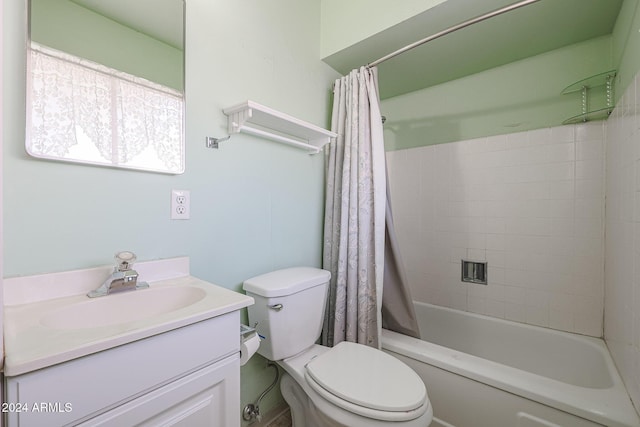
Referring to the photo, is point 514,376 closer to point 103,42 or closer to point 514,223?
point 514,223

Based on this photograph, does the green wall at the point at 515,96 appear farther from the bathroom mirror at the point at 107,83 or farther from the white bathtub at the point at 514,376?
the bathroom mirror at the point at 107,83

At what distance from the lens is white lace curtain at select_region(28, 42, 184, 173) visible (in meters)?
0.84

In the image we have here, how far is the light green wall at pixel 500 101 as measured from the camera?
5.34ft

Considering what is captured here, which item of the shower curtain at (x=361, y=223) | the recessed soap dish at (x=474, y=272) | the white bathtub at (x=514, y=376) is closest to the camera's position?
the white bathtub at (x=514, y=376)

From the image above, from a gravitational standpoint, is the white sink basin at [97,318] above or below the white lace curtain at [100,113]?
below

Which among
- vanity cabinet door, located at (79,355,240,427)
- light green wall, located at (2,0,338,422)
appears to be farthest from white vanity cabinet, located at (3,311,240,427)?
light green wall, located at (2,0,338,422)

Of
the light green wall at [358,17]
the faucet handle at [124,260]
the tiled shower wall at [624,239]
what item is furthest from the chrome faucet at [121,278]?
the tiled shower wall at [624,239]

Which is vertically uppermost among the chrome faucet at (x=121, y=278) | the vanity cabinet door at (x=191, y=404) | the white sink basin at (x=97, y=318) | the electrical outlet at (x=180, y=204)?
the electrical outlet at (x=180, y=204)

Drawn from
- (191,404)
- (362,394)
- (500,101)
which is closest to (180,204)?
(191,404)

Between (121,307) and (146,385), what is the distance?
35 cm

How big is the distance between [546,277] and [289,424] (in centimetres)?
176

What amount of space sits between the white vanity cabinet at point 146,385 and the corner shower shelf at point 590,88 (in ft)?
6.80

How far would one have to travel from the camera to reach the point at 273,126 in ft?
4.87

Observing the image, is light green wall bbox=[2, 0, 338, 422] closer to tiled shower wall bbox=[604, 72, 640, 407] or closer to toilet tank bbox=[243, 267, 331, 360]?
toilet tank bbox=[243, 267, 331, 360]
